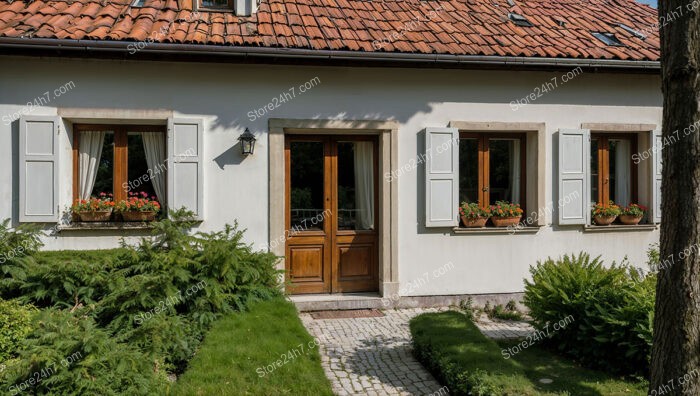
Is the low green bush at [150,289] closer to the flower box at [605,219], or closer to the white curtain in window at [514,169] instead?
the white curtain in window at [514,169]

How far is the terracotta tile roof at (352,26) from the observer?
276 inches

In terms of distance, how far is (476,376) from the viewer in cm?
420

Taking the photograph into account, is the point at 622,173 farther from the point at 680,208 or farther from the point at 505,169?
the point at 680,208

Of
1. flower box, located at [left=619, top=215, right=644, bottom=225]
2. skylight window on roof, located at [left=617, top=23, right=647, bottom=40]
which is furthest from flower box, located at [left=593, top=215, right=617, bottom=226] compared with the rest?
skylight window on roof, located at [left=617, top=23, right=647, bottom=40]

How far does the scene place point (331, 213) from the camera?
772 centimetres

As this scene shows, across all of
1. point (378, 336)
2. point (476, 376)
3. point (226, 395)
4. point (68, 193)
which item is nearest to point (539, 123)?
point (378, 336)

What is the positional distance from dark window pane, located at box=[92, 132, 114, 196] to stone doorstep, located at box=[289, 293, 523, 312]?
2980mm

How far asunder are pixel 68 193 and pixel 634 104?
27.8ft

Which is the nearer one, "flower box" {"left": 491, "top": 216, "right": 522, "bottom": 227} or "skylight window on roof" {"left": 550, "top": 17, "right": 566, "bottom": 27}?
"flower box" {"left": 491, "top": 216, "right": 522, "bottom": 227}

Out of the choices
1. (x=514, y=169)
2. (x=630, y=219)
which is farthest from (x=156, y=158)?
(x=630, y=219)

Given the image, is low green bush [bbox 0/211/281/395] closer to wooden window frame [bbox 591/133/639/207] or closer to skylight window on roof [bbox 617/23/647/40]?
wooden window frame [bbox 591/133/639/207]

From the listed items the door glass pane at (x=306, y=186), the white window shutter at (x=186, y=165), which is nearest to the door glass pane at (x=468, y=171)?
the door glass pane at (x=306, y=186)

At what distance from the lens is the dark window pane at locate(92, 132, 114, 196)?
7.20 metres

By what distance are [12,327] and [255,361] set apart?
260cm
